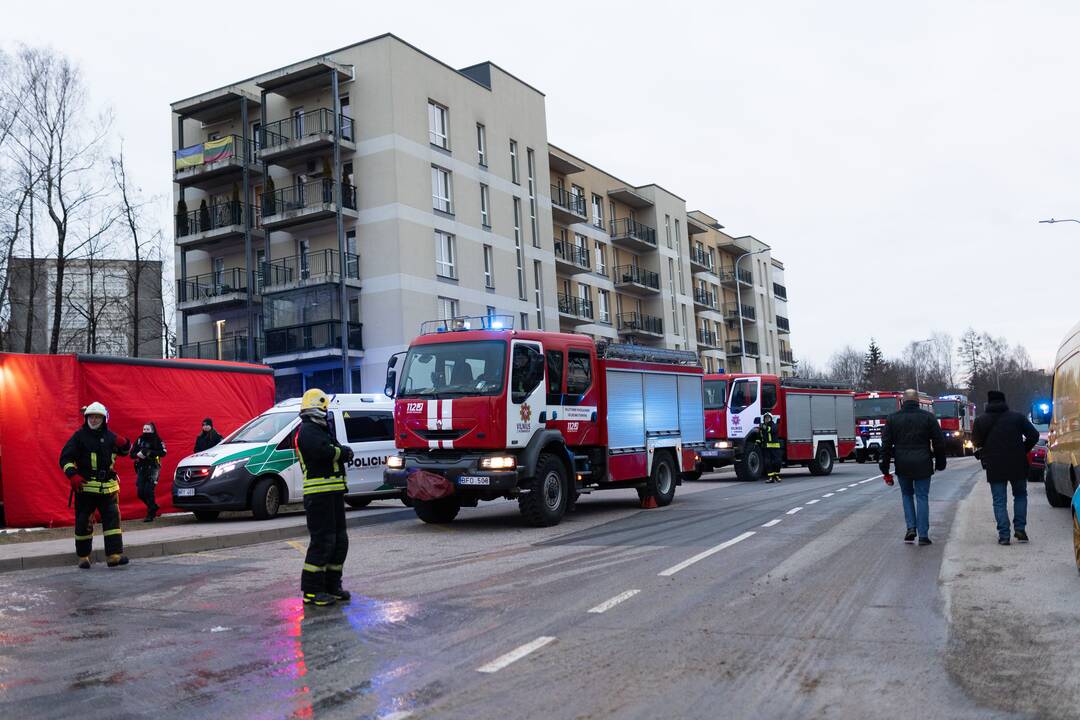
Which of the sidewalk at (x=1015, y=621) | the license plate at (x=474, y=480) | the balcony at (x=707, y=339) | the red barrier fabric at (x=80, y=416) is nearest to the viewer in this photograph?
the sidewalk at (x=1015, y=621)

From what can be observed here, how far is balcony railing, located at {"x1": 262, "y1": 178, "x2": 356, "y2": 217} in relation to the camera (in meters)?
38.2

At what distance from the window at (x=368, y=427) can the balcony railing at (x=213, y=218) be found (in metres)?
25.6

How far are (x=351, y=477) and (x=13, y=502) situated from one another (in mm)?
5420

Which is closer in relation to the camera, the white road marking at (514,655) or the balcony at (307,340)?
the white road marking at (514,655)

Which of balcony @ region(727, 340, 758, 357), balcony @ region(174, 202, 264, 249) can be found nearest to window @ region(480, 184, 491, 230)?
balcony @ region(174, 202, 264, 249)

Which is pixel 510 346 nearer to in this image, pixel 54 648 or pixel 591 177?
pixel 54 648

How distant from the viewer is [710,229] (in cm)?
7081

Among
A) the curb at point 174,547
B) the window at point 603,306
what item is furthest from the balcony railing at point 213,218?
the curb at point 174,547

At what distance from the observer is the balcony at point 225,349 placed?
134 feet

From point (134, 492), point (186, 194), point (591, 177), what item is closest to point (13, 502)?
point (134, 492)

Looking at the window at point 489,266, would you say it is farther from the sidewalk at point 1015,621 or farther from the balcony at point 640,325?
the sidewalk at point 1015,621

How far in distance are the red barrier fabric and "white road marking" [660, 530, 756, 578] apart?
1083 cm

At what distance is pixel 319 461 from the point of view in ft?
26.6

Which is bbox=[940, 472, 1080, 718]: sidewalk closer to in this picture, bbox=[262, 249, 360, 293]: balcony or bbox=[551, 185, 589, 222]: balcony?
bbox=[262, 249, 360, 293]: balcony
